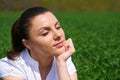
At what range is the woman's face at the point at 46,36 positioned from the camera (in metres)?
3.75

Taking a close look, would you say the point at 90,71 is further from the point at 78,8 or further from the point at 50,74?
the point at 78,8

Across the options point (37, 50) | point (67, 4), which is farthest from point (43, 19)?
point (67, 4)

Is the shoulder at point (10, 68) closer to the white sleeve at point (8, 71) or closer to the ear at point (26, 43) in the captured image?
the white sleeve at point (8, 71)

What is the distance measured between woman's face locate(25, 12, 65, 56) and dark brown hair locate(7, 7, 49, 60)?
0.04 m

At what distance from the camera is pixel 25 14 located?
12.8 ft

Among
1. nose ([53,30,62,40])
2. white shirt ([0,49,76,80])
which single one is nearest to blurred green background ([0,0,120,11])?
white shirt ([0,49,76,80])

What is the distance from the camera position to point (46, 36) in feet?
12.4

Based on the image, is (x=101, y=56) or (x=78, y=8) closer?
(x=101, y=56)

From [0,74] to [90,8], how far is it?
7369 cm

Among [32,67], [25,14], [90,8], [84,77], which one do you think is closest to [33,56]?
[32,67]

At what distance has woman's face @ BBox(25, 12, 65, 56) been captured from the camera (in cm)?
375

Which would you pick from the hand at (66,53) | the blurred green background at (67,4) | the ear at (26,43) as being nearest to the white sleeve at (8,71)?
the ear at (26,43)

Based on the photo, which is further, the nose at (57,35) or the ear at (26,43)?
the ear at (26,43)

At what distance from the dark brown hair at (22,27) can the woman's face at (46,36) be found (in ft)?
0.13
